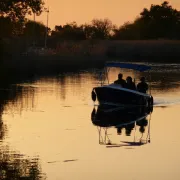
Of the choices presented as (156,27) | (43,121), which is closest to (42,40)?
(156,27)

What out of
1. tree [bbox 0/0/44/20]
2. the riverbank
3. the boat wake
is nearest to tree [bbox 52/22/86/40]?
the riverbank

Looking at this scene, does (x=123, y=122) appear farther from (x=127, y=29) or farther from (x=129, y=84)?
(x=127, y=29)

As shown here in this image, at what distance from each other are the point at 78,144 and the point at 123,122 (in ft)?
23.3

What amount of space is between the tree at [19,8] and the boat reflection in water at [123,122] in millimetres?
26118

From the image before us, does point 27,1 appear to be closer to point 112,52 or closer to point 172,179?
point 172,179

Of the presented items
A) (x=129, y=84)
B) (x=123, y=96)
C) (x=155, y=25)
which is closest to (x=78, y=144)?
(x=123, y=96)

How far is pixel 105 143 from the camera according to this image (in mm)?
27609

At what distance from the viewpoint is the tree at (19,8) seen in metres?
66.1

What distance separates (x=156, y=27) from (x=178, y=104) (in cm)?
10448

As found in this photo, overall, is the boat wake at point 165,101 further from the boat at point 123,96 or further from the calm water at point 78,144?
the boat at point 123,96

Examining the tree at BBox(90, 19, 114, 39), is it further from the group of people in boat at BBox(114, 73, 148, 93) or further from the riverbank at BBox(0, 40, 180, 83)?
the group of people in boat at BBox(114, 73, 148, 93)

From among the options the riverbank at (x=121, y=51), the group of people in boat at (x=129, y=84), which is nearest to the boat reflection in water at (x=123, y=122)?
the group of people in boat at (x=129, y=84)

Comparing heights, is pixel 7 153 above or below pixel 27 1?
below

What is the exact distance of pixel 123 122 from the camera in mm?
34000
